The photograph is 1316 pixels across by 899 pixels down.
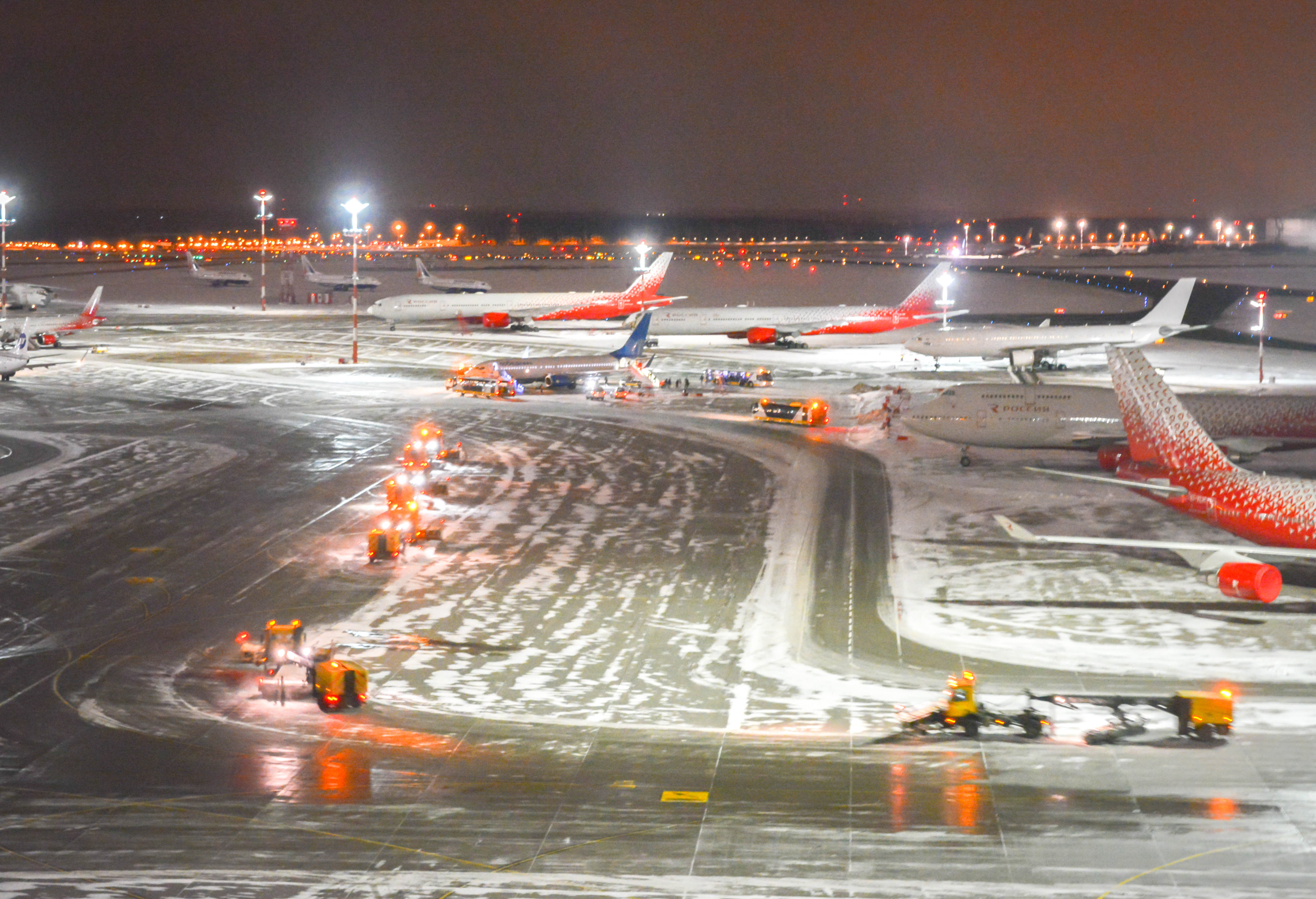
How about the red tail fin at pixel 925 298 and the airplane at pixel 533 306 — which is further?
the airplane at pixel 533 306

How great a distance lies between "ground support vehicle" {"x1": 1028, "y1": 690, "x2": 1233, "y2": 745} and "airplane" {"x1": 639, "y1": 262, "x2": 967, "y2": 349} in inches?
2779

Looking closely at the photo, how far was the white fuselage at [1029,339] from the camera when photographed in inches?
3125

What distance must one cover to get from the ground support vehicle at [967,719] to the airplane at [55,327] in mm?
78453

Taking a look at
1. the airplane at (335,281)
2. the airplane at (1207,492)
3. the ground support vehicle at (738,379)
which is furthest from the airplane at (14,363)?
the airplane at (335,281)

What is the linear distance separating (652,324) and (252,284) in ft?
317

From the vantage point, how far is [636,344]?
7194cm

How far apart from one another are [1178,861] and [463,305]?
88892mm

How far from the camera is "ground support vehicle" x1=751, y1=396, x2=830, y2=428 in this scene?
57.9 metres

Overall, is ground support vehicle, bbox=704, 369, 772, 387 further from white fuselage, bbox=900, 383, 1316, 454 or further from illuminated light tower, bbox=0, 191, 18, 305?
illuminated light tower, bbox=0, 191, 18, 305

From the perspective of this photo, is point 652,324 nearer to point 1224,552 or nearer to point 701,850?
point 1224,552

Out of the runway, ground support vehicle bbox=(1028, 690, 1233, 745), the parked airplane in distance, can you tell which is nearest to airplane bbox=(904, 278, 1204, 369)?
the runway

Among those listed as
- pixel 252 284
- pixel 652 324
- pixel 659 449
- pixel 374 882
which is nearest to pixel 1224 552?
pixel 374 882

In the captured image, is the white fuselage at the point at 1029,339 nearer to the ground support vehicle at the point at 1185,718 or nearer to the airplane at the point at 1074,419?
the airplane at the point at 1074,419

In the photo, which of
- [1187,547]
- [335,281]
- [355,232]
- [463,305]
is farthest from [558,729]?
[335,281]
